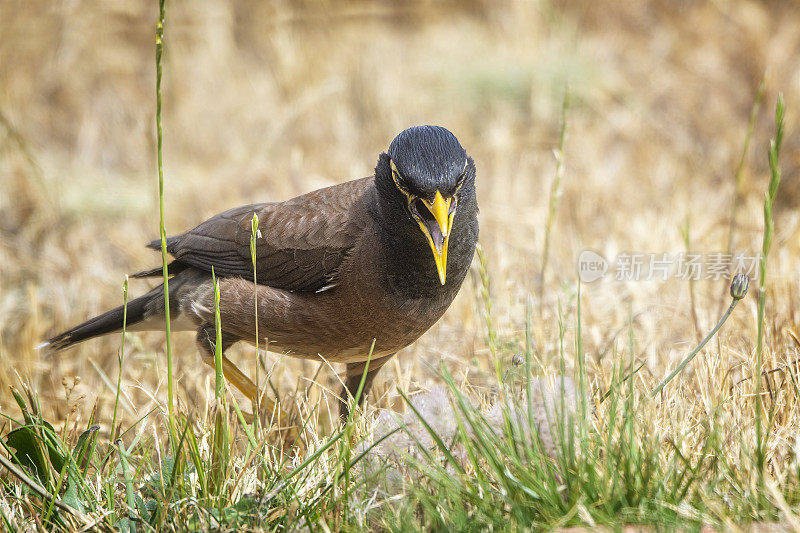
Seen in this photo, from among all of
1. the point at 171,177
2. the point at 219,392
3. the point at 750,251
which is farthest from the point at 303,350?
the point at 171,177

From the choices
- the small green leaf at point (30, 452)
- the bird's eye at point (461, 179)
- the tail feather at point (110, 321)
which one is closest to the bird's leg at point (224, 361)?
the tail feather at point (110, 321)

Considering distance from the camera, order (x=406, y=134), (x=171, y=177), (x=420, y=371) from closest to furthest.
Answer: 1. (x=406, y=134)
2. (x=420, y=371)
3. (x=171, y=177)

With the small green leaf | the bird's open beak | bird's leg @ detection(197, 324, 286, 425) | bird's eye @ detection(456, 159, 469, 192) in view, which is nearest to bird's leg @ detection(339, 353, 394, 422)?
bird's leg @ detection(197, 324, 286, 425)

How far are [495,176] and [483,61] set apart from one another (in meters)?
2.01

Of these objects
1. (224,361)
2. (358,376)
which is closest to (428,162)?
(358,376)

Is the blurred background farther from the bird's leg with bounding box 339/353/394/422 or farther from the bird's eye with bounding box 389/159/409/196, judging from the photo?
the bird's eye with bounding box 389/159/409/196

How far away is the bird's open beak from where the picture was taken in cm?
287

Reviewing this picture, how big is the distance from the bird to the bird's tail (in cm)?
1

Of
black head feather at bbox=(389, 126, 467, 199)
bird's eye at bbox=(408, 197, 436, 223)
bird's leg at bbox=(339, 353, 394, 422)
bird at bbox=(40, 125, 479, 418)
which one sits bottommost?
bird's leg at bbox=(339, 353, 394, 422)

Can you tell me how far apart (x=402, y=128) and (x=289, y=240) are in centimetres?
429

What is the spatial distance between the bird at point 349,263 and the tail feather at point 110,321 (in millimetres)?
18

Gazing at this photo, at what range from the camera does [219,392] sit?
101 inches

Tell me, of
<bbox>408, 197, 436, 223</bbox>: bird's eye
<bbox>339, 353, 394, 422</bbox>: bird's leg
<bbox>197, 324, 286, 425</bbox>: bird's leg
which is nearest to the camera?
<bbox>408, 197, 436, 223</bbox>: bird's eye

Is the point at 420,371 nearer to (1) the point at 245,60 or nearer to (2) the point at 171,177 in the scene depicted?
(2) the point at 171,177
